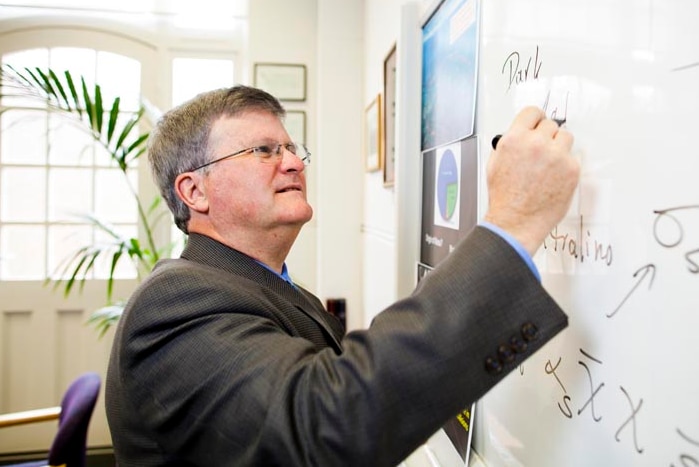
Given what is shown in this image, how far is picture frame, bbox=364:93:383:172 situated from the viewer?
1.84 m

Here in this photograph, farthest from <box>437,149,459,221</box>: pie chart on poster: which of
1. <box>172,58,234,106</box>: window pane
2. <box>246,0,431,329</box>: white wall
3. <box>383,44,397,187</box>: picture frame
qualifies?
<box>172,58,234,106</box>: window pane

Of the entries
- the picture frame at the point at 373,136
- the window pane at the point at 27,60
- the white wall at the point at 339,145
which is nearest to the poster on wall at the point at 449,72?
the picture frame at the point at 373,136

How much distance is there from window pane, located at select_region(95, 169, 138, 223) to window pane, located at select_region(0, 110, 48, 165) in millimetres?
310

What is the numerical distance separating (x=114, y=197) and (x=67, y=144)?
0.36m

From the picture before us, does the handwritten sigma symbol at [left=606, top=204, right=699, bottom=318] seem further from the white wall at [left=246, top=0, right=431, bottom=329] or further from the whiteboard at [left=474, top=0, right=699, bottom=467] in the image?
the white wall at [left=246, top=0, right=431, bottom=329]

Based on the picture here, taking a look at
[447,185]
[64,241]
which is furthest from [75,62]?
[447,185]

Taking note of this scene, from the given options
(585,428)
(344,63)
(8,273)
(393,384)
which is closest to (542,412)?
(585,428)

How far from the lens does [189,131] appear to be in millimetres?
893

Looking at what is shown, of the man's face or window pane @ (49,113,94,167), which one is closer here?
the man's face

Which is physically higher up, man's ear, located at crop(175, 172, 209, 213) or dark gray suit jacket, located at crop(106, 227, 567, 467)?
man's ear, located at crop(175, 172, 209, 213)

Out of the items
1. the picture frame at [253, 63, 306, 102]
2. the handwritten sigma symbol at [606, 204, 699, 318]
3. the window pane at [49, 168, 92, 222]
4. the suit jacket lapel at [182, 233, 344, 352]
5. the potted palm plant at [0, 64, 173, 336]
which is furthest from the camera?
the window pane at [49, 168, 92, 222]

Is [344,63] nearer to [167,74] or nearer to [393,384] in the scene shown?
[167,74]

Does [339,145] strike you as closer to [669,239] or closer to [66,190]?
[66,190]

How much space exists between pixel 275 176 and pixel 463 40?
0.41 meters
